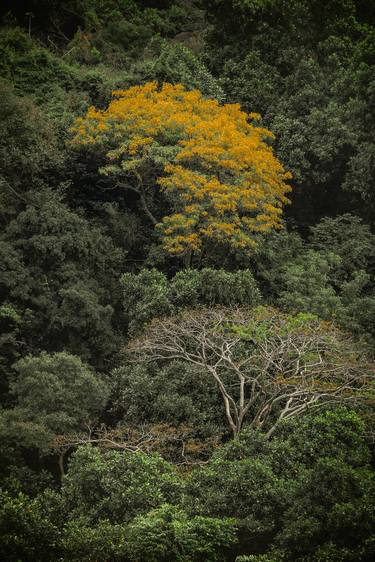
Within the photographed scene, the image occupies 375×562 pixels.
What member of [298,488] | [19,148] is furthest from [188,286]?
[298,488]

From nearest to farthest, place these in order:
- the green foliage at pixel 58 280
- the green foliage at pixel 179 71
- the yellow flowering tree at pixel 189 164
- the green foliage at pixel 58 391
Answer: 1. the green foliage at pixel 58 391
2. the green foliage at pixel 58 280
3. the yellow flowering tree at pixel 189 164
4. the green foliage at pixel 179 71

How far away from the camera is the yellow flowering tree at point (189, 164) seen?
27000 millimetres

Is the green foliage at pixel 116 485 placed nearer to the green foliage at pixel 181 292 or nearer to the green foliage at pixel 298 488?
the green foliage at pixel 298 488

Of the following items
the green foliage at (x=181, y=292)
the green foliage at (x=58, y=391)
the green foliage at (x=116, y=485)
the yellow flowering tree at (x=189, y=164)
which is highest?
the yellow flowering tree at (x=189, y=164)

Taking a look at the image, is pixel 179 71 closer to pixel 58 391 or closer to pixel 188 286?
pixel 188 286

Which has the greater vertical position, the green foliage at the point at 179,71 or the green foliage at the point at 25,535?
the green foliage at the point at 179,71

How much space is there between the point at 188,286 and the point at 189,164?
15.5 feet

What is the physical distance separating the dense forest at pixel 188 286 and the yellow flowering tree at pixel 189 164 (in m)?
0.08

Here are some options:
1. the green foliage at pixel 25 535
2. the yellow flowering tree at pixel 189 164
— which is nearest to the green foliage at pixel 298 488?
the green foliage at pixel 25 535

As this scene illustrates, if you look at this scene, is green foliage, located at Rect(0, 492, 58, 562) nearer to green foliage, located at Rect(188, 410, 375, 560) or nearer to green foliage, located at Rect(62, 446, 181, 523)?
green foliage, located at Rect(62, 446, 181, 523)

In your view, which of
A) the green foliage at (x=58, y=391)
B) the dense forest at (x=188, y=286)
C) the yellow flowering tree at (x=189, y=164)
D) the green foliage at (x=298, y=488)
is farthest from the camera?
the yellow flowering tree at (x=189, y=164)

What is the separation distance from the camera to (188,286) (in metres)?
25.1

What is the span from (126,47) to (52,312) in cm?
1469

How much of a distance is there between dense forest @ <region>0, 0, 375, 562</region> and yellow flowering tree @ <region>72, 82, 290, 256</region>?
0.08 meters
